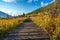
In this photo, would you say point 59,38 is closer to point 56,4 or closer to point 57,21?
point 57,21

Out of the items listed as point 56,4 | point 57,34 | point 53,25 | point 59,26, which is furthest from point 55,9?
point 57,34

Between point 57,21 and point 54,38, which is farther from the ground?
point 57,21

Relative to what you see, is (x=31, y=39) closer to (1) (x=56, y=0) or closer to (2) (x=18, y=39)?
(2) (x=18, y=39)

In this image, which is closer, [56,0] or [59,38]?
[59,38]

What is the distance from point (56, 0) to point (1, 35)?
4830 millimetres

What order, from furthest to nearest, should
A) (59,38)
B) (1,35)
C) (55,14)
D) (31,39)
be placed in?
(55,14), (1,35), (31,39), (59,38)

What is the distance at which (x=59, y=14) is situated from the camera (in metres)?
14.3

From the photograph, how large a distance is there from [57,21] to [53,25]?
922mm

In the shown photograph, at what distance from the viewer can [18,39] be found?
38.3 feet

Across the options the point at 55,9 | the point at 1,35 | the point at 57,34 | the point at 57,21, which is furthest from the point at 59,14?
the point at 1,35

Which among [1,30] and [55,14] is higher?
[55,14]

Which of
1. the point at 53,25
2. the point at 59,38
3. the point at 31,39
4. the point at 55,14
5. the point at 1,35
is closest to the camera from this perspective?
the point at 59,38

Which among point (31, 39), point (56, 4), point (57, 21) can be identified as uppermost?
point (56, 4)

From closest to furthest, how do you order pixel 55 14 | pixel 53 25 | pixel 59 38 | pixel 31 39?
pixel 59 38 → pixel 31 39 → pixel 53 25 → pixel 55 14
